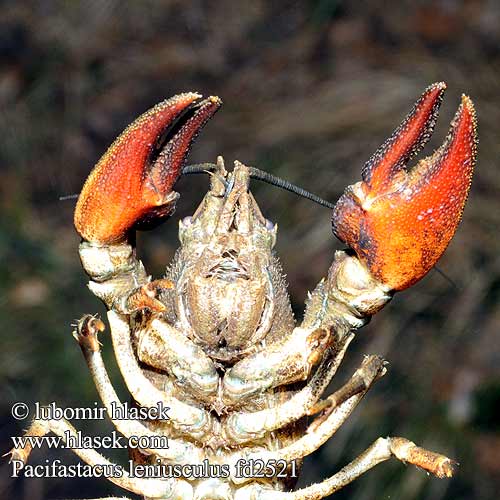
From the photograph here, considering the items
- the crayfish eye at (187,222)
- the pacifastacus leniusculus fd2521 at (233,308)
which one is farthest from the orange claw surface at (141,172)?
the crayfish eye at (187,222)

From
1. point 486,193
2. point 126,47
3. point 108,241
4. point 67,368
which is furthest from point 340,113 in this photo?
point 108,241

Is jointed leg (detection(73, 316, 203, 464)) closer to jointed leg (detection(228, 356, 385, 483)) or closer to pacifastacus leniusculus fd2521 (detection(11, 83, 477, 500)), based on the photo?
pacifastacus leniusculus fd2521 (detection(11, 83, 477, 500))

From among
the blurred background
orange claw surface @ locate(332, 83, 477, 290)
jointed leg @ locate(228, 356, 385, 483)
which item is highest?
the blurred background

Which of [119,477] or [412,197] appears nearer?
[412,197]

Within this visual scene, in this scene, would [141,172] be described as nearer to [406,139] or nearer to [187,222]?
[187,222]

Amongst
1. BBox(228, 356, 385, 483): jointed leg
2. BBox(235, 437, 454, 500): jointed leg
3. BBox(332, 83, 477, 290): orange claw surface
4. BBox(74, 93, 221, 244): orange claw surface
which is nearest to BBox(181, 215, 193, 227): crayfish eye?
BBox(74, 93, 221, 244): orange claw surface

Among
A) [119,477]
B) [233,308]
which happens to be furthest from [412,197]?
[119,477]

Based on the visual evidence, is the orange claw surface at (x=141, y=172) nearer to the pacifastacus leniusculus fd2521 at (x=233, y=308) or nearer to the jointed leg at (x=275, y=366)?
the pacifastacus leniusculus fd2521 at (x=233, y=308)
